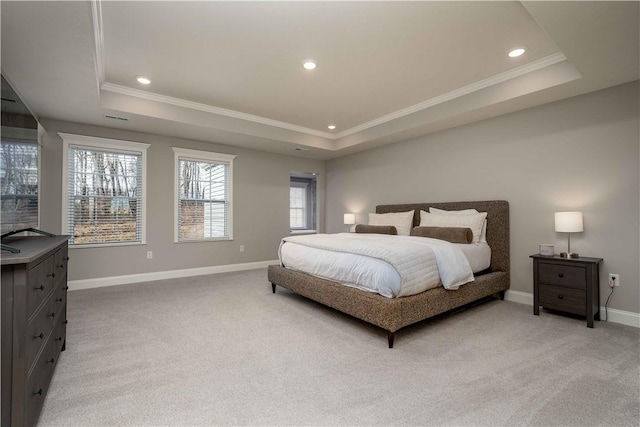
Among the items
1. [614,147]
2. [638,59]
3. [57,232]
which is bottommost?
[57,232]

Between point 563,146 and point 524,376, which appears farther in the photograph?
point 563,146

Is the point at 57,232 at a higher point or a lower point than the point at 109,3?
lower

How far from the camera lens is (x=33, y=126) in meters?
2.79

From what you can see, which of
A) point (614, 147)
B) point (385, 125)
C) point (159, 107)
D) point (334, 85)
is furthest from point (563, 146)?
point (159, 107)

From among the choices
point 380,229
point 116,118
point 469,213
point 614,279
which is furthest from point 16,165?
point 614,279

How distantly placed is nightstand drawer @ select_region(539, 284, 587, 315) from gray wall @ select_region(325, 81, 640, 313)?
42 cm

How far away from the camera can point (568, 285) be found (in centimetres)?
306

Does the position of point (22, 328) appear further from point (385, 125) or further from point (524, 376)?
point (385, 125)

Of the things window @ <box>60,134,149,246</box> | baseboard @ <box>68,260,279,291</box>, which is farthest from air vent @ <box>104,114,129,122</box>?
baseboard @ <box>68,260,279,291</box>

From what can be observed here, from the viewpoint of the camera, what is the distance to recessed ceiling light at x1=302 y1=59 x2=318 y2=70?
122 inches

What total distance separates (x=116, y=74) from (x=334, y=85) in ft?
8.02

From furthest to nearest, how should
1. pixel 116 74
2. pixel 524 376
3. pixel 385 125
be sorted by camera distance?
1. pixel 385 125
2. pixel 116 74
3. pixel 524 376

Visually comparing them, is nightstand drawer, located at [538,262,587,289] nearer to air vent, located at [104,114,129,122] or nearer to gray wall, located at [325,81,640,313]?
gray wall, located at [325,81,640,313]

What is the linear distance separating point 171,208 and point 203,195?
597 mm
